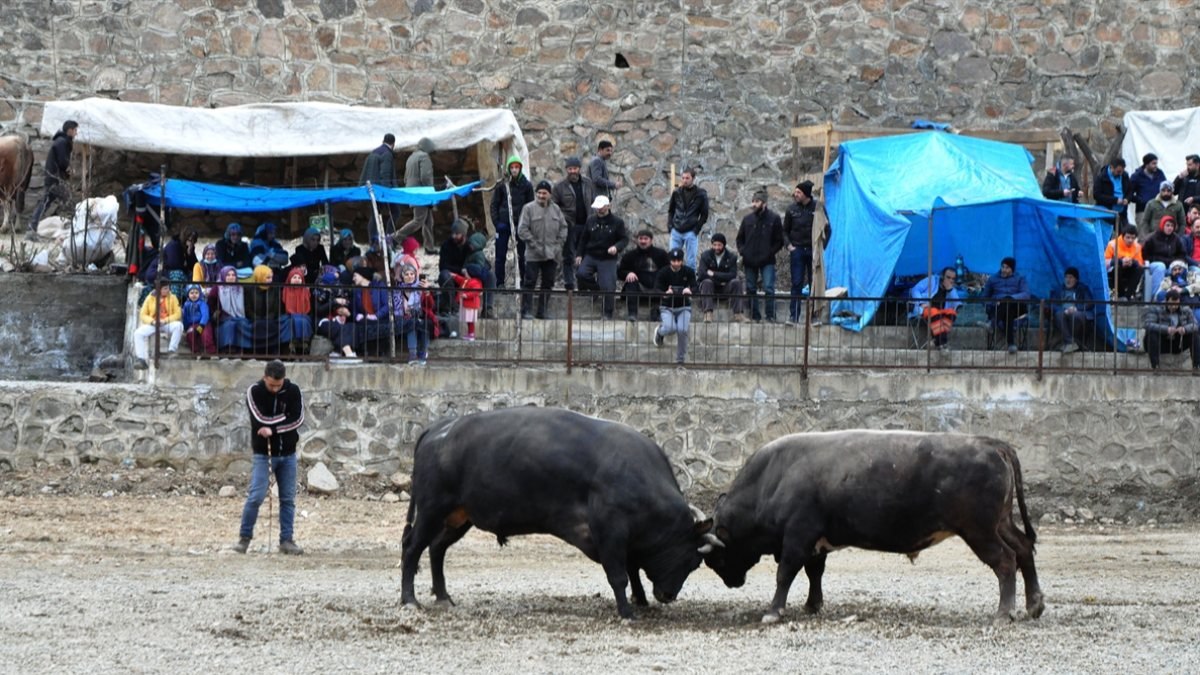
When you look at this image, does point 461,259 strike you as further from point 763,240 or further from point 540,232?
point 763,240

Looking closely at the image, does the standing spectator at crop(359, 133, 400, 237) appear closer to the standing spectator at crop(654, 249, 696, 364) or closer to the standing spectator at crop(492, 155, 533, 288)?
the standing spectator at crop(492, 155, 533, 288)

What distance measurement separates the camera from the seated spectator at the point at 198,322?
20.9 meters

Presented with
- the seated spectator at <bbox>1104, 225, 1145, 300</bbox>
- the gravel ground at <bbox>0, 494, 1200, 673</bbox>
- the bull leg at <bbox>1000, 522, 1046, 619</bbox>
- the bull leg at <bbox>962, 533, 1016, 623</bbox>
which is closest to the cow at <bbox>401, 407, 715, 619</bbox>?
the gravel ground at <bbox>0, 494, 1200, 673</bbox>

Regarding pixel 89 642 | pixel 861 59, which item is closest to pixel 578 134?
pixel 861 59

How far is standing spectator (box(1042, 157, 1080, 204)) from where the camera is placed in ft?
85.7

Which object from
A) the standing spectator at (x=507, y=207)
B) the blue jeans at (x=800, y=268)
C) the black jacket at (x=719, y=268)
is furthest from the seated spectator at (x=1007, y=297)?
the standing spectator at (x=507, y=207)

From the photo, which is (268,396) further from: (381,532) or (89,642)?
(89,642)

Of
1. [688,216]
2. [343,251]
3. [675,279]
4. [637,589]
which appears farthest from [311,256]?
[637,589]

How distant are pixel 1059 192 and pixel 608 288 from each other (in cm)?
646

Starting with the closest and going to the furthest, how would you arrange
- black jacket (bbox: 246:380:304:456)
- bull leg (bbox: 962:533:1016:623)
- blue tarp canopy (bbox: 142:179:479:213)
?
bull leg (bbox: 962:533:1016:623) → black jacket (bbox: 246:380:304:456) → blue tarp canopy (bbox: 142:179:479:213)

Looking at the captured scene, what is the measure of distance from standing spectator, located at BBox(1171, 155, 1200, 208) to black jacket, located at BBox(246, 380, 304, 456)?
42.7ft

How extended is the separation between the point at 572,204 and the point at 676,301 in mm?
2858

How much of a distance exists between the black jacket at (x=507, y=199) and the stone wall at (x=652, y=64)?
165 inches

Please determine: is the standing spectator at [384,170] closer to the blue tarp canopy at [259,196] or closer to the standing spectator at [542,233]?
the blue tarp canopy at [259,196]
